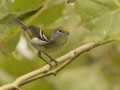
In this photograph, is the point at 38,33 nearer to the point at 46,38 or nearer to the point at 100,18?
the point at 46,38

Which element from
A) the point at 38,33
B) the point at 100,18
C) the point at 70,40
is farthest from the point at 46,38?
the point at 100,18

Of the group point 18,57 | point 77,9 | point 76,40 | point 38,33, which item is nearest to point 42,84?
point 18,57

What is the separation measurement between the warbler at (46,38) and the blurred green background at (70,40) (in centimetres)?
4

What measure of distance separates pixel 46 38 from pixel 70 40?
17 centimetres

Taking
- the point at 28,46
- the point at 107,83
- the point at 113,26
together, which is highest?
the point at 113,26

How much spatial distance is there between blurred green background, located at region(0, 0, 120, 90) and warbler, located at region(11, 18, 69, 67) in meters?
0.04

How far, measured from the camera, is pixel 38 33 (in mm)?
1405

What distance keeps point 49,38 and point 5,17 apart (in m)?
0.57

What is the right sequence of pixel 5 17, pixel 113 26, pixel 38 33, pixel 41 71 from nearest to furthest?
1. pixel 113 26
2. pixel 41 71
3. pixel 5 17
4. pixel 38 33

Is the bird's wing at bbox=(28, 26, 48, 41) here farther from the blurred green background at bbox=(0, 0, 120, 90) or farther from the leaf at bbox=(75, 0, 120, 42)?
the leaf at bbox=(75, 0, 120, 42)

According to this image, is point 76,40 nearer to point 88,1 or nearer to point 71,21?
point 71,21

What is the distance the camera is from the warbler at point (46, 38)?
4.40 ft

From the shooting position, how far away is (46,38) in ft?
4.72

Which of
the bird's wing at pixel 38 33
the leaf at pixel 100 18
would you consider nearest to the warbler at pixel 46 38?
the bird's wing at pixel 38 33
